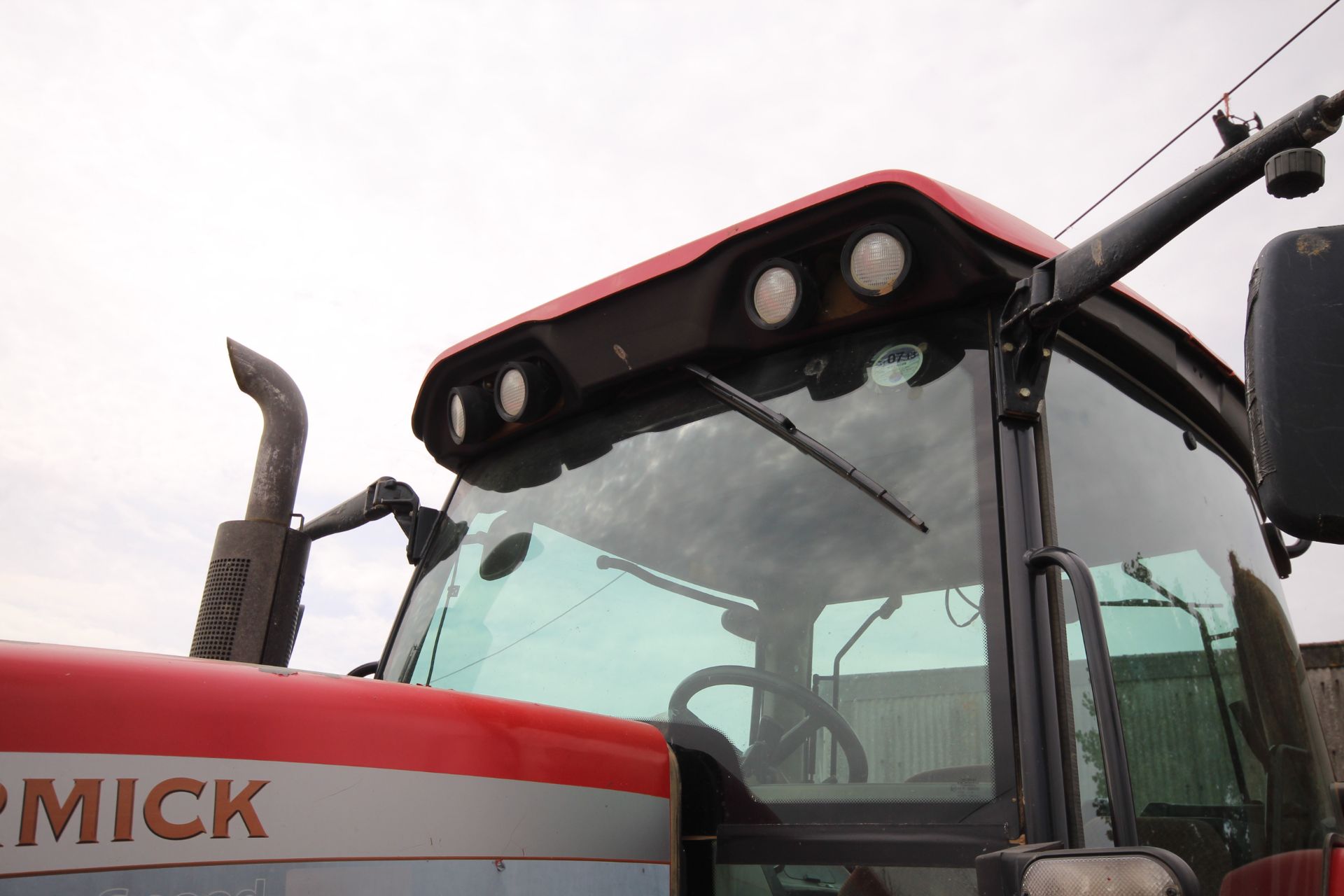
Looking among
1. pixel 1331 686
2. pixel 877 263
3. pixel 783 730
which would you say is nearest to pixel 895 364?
pixel 877 263

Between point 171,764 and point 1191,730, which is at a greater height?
point 1191,730

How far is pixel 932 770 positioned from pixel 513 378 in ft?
3.90

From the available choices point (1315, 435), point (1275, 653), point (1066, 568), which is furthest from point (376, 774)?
point (1275, 653)

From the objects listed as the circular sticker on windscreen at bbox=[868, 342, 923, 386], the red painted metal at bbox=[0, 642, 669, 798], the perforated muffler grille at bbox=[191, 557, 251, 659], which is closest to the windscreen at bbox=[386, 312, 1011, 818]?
the circular sticker on windscreen at bbox=[868, 342, 923, 386]

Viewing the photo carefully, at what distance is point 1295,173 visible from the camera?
1476mm

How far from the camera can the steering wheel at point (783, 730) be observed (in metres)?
1.68

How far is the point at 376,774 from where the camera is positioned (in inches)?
56.1

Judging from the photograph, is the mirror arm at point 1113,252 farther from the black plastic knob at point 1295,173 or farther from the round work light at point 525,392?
the round work light at point 525,392

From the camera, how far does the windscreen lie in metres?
1.68

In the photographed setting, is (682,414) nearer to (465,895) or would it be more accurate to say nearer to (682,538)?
(682,538)

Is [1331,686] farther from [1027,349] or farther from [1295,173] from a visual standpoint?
[1295,173]

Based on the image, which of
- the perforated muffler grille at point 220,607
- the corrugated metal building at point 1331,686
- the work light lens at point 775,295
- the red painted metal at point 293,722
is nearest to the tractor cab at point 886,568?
the work light lens at point 775,295

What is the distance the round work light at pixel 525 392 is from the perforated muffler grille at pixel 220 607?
0.62 metres

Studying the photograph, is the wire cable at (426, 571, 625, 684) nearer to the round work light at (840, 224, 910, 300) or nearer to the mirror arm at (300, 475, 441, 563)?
the mirror arm at (300, 475, 441, 563)
